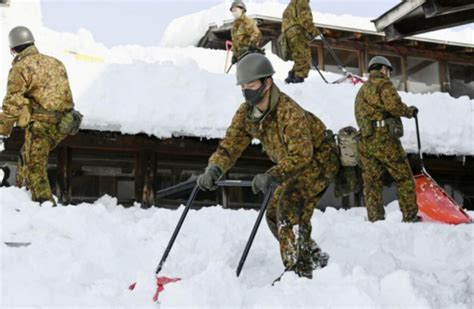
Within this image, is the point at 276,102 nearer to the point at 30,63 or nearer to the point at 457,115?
the point at 30,63

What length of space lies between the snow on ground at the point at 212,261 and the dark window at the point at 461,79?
10506 millimetres

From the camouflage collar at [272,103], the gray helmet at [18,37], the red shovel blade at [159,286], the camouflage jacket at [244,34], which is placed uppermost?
the gray helmet at [18,37]

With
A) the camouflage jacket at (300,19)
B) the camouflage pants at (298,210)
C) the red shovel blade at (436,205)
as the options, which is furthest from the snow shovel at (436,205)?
the camouflage jacket at (300,19)

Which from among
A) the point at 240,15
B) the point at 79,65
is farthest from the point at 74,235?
the point at 240,15

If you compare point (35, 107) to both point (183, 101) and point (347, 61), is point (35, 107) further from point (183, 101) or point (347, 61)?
point (347, 61)

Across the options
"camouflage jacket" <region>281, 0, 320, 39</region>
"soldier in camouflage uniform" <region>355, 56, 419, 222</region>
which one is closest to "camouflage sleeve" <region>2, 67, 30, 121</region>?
"soldier in camouflage uniform" <region>355, 56, 419, 222</region>

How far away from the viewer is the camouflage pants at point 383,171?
6617mm

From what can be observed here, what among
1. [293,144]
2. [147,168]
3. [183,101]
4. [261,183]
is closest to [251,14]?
[183,101]

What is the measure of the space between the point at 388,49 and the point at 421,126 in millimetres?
7124

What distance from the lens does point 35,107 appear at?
6176 mm

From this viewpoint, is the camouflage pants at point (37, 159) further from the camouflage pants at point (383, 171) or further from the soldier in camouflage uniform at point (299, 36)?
the soldier in camouflage uniform at point (299, 36)

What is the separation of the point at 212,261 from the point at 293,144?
1443 mm

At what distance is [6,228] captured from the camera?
511cm

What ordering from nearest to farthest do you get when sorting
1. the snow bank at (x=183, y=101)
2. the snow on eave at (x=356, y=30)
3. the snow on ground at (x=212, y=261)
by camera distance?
the snow on ground at (x=212, y=261), the snow bank at (x=183, y=101), the snow on eave at (x=356, y=30)
